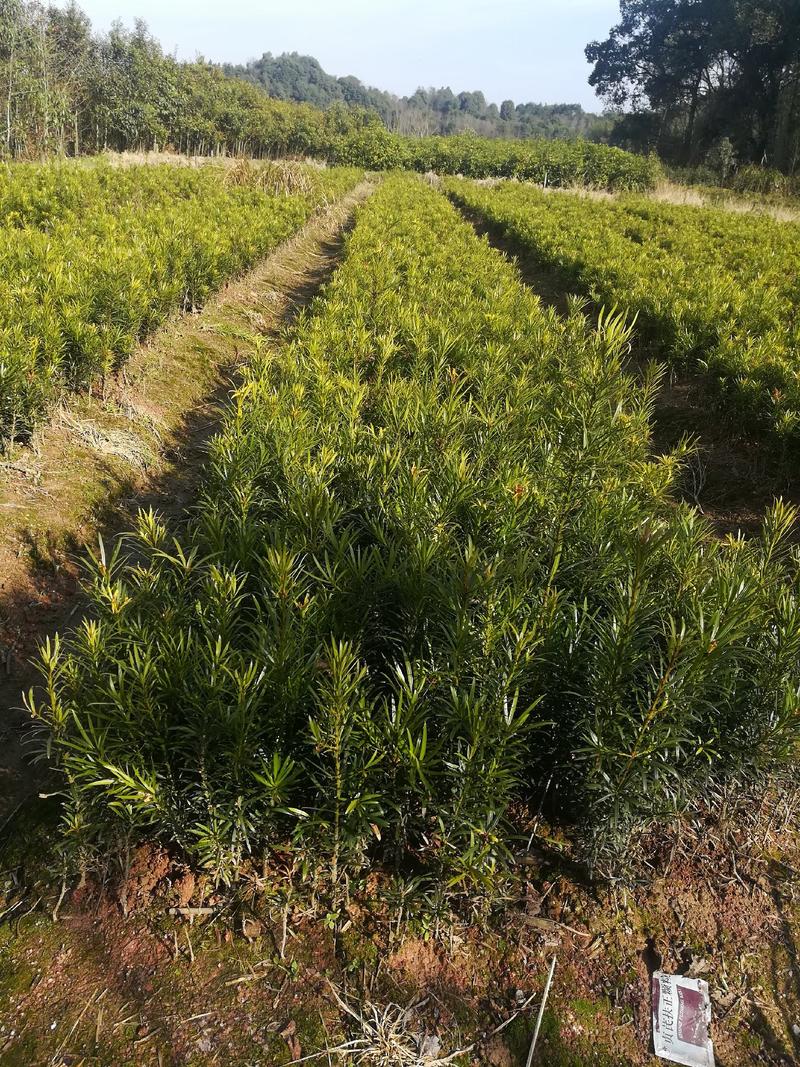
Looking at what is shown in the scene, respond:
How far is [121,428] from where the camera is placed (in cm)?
547

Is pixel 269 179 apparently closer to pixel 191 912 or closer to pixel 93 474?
pixel 93 474

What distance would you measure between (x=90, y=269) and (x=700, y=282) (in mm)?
7946

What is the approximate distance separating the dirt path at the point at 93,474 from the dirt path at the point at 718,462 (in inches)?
148

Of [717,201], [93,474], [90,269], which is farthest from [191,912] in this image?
[717,201]

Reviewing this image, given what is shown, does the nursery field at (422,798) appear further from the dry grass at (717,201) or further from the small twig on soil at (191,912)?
the dry grass at (717,201)

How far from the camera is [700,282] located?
8.74 meters

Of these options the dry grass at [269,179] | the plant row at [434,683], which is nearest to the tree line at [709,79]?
the dry grass at [269,179]

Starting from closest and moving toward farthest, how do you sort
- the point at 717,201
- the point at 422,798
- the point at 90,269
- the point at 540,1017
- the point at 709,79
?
the point at 540,1017
the point at 422,798
the point at 90,269
the point at 717,201
the point at 709,79

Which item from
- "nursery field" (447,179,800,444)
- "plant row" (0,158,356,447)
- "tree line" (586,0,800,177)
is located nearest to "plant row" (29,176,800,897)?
"nursery field" (447,179,800,444)

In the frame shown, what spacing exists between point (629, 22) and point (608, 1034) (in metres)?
59.0

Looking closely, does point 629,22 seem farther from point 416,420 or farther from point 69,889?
point 69,889

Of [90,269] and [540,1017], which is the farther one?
[90,269]

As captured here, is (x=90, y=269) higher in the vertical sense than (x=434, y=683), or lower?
higher

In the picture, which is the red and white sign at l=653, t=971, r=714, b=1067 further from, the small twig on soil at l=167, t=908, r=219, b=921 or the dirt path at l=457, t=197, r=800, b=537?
the dirt path at l=457, t=197, r=800, b=537
